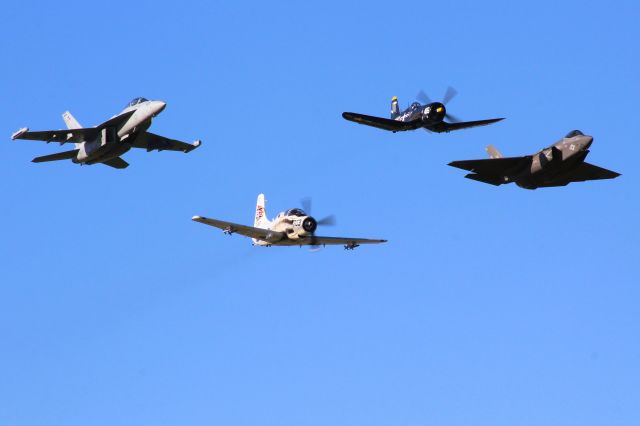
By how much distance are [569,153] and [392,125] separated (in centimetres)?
1511

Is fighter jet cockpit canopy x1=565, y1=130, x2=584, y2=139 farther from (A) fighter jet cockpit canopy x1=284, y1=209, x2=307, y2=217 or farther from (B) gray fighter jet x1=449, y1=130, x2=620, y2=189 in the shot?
(A) fighter jet cockpit canopy x1=284, y1=209, x2=307, y2=217

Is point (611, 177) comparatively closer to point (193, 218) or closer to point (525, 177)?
point (525, 177)

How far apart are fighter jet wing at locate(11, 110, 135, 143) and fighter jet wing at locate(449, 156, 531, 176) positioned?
24.2 m

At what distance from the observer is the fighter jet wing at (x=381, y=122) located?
9262 cm

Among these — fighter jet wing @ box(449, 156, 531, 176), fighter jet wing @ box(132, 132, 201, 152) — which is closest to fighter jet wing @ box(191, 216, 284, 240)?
fighter jet wing @ box(132, 132, 201, 152)

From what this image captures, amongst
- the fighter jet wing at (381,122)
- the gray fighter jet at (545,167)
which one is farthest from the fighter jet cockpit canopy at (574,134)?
the fighter jet wing at (381,122)

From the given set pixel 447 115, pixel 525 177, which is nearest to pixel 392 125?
pixel 447 115

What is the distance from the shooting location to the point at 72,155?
9375 centimetres

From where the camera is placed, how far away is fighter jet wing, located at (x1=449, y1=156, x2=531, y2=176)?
86.3 meters

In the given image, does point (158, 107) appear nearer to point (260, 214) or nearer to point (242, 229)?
point (242, 229)

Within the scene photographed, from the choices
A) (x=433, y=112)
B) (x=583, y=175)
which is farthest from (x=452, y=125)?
(x=583, y=175)

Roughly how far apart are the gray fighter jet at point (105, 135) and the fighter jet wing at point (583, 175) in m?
28.2

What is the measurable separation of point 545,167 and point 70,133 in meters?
34.3

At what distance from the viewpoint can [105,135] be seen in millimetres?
90875
